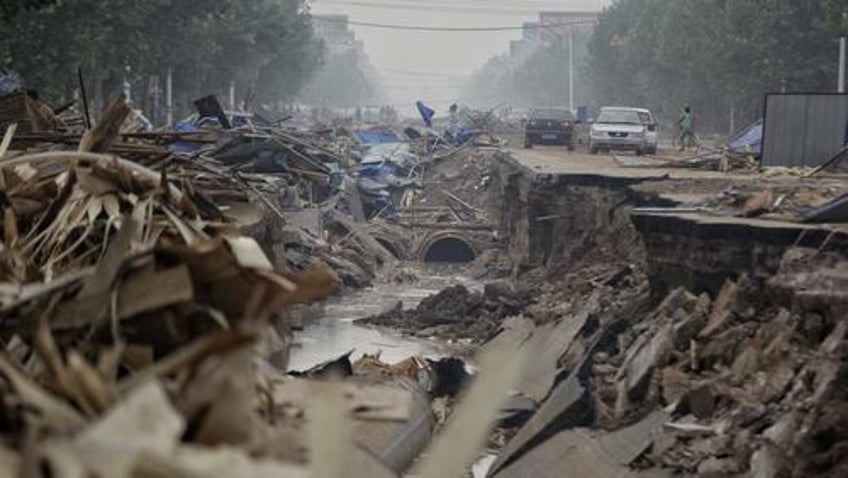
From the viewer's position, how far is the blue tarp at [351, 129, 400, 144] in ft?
200

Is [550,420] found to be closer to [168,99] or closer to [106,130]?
[106,130]

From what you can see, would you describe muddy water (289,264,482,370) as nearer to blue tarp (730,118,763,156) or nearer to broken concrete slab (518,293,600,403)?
broken concrete slab (518,293,600,403)

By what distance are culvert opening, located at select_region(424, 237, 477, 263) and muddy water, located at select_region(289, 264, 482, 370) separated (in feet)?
8.26

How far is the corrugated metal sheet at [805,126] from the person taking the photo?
24.8 m

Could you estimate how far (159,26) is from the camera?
148 feet

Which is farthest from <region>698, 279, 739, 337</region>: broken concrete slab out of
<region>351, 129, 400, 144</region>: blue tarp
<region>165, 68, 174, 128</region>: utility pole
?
<region>351, 129, 400, 144</region>: blue tarp

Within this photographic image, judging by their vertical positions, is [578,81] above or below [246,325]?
below

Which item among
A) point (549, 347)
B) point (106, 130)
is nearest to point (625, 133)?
point (549, 347)

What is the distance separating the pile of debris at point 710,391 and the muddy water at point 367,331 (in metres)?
5.60

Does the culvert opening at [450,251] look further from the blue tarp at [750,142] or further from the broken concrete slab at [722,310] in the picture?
the broken concrete slab at [722,310]

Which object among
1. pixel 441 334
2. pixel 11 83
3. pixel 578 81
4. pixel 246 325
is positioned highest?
pixel 246 325

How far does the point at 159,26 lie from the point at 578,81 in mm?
90614

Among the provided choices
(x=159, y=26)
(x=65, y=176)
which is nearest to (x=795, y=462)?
(x=65, y=176)

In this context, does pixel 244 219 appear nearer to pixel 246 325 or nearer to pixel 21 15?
pixel 246 325
